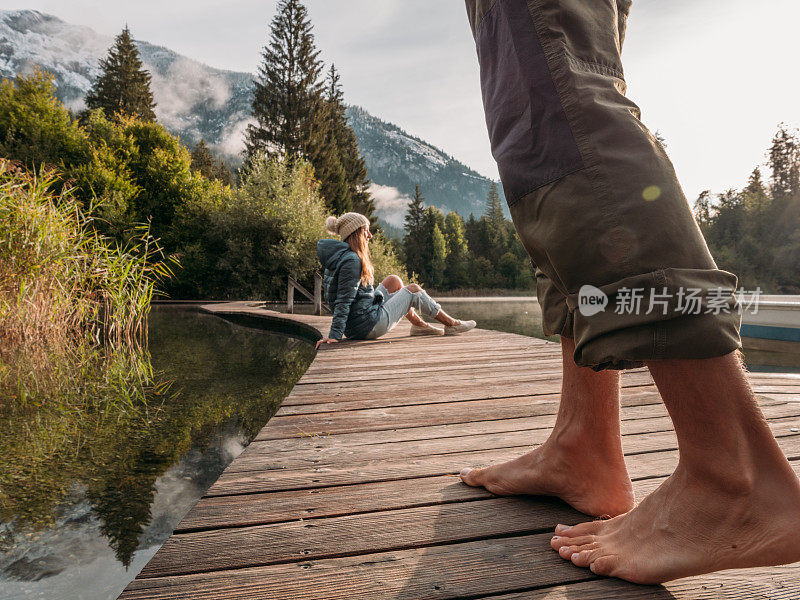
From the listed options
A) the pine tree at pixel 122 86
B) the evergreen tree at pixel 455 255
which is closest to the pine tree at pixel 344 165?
the pine tree at pixel 122 86

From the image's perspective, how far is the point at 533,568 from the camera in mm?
804

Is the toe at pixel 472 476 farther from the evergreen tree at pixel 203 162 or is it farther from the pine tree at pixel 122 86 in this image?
the evergreen tree at pixel 203 162

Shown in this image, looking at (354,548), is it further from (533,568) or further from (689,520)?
(689,520)

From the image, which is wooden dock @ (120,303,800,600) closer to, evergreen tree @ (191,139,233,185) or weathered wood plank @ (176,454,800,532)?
weathered wood plank @ (176,454,800,532)

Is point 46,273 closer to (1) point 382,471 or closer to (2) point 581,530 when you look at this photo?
(1) point 382,471

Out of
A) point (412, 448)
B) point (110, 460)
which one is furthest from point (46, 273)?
point (412, 448)

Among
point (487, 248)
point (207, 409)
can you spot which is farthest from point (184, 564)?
point (487, 248)

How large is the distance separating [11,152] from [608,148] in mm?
23199

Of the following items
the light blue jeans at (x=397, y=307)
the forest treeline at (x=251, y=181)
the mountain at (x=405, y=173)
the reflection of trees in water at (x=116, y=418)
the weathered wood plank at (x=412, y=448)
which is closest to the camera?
the weathered wood plank at (x=412, y=448)

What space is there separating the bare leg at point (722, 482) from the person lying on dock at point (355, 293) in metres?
3.31

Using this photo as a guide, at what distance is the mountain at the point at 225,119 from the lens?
162 metres

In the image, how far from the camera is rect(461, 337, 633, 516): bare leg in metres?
0.98

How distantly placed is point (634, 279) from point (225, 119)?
633 ft

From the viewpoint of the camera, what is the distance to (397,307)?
4348 millimetres
